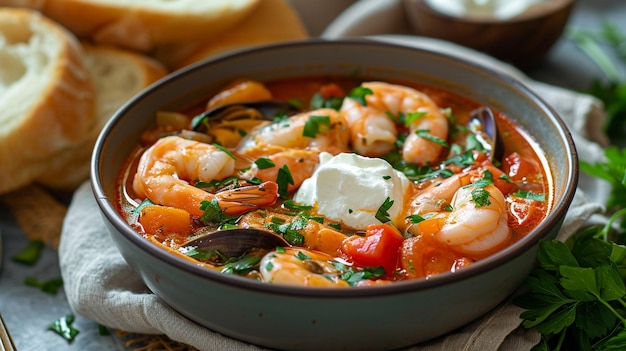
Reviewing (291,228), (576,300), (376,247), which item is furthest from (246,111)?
(576,300)

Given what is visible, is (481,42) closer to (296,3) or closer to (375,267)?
(296,3)

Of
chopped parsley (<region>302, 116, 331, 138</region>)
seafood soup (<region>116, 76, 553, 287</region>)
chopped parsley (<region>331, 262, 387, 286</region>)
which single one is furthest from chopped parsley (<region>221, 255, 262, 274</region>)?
chopped parsley (<region>302, 116, 331, 138</region>)

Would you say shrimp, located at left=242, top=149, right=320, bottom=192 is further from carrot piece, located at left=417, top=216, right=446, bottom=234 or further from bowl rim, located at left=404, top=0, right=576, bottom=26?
bowl rim, located at left=404, top=0, right=576, bottom=26

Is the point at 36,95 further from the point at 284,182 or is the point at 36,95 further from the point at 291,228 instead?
the point at 291,228

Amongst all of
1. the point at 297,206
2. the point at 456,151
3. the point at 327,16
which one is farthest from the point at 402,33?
the point at 297,206

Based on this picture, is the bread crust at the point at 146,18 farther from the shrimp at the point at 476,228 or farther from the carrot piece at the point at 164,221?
the shrimp at the point at 476,228

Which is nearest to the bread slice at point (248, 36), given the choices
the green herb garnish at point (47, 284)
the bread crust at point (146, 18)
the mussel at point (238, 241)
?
the bread crust at point (146, 18)
